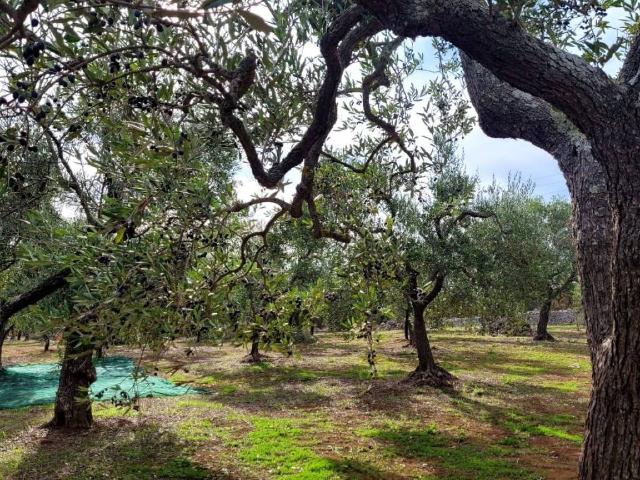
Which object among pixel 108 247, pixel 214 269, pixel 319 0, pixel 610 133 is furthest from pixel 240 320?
pixel 610 133

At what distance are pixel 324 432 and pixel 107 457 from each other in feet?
14.8

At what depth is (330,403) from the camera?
49.4ft

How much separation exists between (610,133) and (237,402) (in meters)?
13.2

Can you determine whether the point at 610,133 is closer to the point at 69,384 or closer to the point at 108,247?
the point at 108,247

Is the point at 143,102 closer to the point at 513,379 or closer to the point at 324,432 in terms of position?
the point at 324,432

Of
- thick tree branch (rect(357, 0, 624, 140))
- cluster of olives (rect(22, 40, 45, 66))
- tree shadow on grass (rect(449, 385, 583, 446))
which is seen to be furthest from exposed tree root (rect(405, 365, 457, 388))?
cluster of olives (rect(22, 40, 45, 66))

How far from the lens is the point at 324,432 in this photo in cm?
1179

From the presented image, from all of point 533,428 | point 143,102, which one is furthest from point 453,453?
point 143,102

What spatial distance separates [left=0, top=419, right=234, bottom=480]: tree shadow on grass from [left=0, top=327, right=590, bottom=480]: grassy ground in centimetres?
2

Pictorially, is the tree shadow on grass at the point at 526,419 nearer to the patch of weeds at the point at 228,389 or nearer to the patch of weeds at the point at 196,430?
the patch of weeds at the point at 196,430

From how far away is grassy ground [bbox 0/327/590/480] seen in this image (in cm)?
916

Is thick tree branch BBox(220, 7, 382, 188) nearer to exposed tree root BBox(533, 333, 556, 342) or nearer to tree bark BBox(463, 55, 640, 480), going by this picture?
tree bark BBox(463, 55, 640, 480)

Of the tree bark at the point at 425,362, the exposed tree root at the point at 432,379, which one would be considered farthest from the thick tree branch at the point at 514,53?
the exposed tree root at the point at 432,379

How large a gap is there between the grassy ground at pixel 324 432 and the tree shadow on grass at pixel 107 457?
22 millimetres
